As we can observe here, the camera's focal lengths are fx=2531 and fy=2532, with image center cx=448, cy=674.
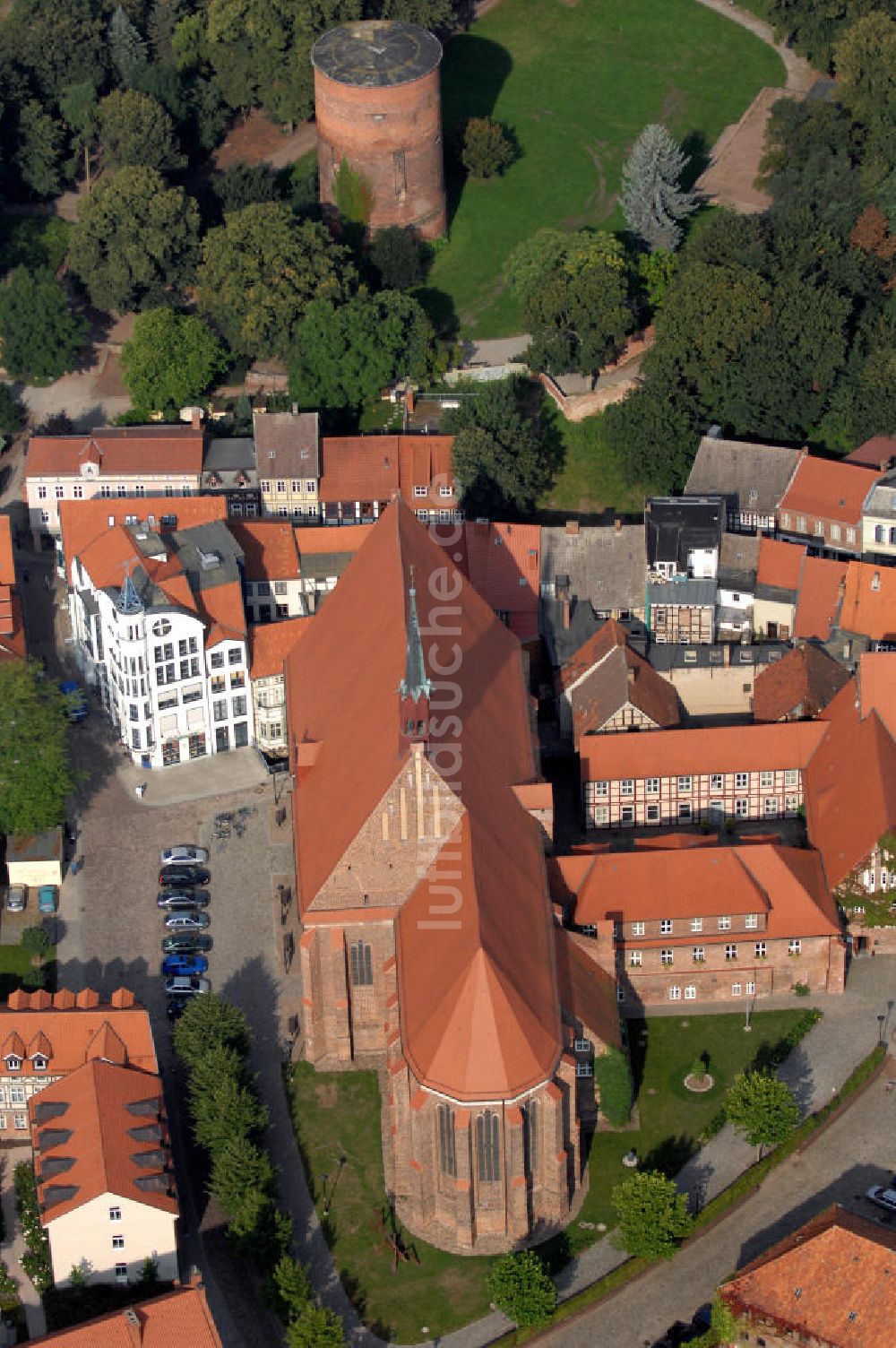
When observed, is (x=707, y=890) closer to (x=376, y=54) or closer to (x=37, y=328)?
(x=37, y=328)

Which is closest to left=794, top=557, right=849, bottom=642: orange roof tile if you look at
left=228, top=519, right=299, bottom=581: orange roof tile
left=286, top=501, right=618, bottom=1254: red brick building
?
left=286, top=501, right=618, bottom=1254: red brick building

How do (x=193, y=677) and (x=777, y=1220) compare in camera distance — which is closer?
(x=777, y=1220)

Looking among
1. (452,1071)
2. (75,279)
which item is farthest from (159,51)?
(452,1071)

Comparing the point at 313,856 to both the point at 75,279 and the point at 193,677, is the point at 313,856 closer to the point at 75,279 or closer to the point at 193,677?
the point at 193,677

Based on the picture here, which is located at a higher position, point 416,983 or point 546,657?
point 416,983

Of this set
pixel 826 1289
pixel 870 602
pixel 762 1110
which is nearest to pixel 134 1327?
pixel 826 1289

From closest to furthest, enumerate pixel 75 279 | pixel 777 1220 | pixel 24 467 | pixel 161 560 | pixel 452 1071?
1. pixel 452 1071
2. pixel 777 1220
3. pixel 161 560
4. pixel 24 467
5. pixel 75 279
